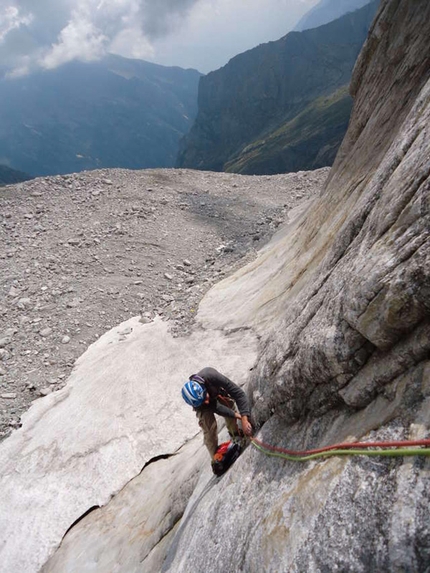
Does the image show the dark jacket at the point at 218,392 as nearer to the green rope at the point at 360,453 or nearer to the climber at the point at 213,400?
the climber at the point at 213,400

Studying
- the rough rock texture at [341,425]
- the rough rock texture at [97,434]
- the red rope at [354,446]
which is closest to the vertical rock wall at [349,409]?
the rough rock texture at [341,425]

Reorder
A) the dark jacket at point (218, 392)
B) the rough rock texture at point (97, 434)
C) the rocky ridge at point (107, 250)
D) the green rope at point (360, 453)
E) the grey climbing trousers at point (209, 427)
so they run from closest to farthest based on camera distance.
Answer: the green rope at point (360, 453)
the dark jacket at point (218, 392)
the grey climbing trousers at point (209, 427)
the rough rock texture at point (97, 434)
the rocky ridge at point (107, 250)

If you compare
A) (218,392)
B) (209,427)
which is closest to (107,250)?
(218,392)

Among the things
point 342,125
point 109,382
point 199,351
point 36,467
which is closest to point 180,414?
point 199,351

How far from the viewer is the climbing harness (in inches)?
141

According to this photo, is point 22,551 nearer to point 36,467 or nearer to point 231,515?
point 36,467

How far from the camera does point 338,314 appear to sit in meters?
5.37

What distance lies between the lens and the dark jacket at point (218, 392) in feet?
25.8

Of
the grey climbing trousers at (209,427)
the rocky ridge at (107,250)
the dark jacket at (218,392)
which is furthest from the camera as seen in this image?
the rocky ridge at (107,250)

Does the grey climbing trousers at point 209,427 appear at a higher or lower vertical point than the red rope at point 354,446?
lower

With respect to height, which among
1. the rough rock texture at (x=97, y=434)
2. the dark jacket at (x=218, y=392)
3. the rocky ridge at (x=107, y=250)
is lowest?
the rough rock texture at (x=97, y=434)

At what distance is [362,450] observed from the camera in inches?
165

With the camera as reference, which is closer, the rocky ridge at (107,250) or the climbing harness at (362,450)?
the climbing harness at (362,450)

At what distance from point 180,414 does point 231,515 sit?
846 cm
